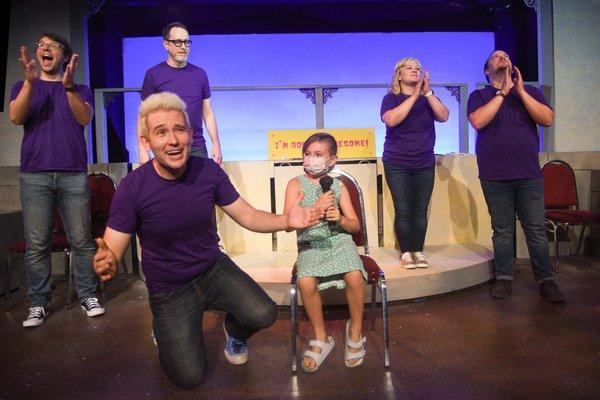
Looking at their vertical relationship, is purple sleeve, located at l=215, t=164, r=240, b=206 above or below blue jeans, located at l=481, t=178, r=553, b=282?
above

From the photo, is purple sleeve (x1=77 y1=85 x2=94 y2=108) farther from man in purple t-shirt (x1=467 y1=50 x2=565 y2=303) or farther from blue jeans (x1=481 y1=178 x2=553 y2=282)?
blue jeans (x1=481 y1=178 x2=553 y2=282)

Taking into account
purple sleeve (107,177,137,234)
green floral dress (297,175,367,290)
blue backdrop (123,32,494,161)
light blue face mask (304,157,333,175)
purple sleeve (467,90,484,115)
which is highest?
blue backdrop (123,32,494,161)

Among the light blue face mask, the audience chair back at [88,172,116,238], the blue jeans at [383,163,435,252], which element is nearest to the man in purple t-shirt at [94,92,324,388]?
the light blue face mask

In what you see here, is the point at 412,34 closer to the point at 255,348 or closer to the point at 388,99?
the point at 388,99

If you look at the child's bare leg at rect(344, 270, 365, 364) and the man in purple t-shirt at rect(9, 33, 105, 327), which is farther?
the man in purple t-shirt at rect(9, 33, 105, 327)

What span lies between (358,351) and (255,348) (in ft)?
1.93

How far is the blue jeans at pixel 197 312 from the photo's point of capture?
2096 millimetres

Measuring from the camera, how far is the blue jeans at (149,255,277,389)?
2.10 m

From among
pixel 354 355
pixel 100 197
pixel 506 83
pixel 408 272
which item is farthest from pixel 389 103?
pixel 100 197

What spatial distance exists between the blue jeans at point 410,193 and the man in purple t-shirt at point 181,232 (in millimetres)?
1572

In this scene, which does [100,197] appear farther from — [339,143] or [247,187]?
[339,143]

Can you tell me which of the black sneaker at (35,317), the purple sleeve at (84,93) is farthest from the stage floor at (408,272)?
the purple sleeve at (84,93)

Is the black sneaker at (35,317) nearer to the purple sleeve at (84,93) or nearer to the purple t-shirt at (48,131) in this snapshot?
the purple t-shirt at (48,131)

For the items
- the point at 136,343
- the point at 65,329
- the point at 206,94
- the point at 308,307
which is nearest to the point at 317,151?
the point at 308,307
